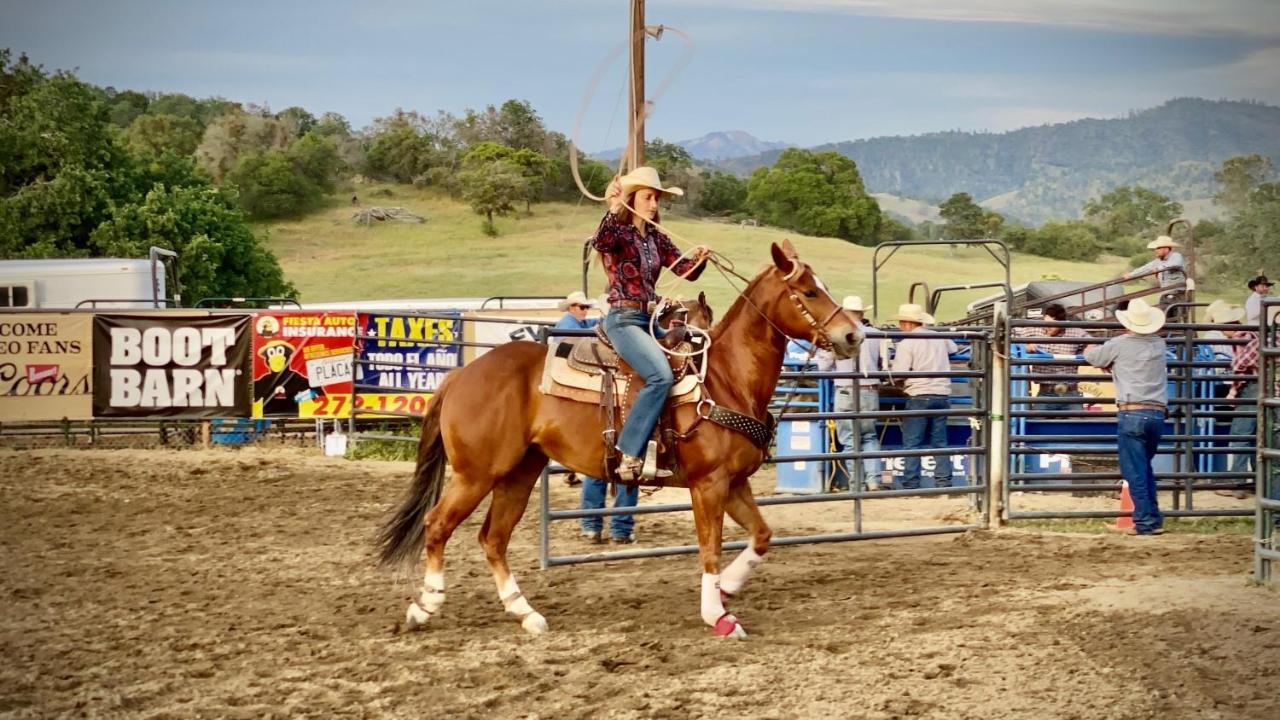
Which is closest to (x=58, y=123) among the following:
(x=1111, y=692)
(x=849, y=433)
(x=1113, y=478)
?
(x=849, y=433)

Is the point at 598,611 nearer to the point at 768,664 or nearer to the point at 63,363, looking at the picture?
the point at 768,664

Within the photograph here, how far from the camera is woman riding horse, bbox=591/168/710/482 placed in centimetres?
642

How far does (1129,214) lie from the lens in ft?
294

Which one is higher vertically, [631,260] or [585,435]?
[631,260]

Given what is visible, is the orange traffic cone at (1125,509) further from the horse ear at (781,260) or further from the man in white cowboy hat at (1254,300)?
the horse ear at (781,260)

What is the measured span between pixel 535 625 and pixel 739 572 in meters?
1.12

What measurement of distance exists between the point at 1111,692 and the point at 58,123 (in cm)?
3782

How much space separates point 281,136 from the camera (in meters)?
77.2

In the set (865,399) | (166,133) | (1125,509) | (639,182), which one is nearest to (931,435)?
(865,399)

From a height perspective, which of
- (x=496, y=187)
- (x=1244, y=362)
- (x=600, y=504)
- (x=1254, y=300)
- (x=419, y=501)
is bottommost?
(x=600, y=504)

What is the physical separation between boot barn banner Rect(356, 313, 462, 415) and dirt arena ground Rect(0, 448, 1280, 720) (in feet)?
17.2

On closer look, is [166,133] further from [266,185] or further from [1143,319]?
[1143,319]

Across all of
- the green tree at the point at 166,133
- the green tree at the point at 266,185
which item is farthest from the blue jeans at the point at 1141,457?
the green tree at the point at 166,133

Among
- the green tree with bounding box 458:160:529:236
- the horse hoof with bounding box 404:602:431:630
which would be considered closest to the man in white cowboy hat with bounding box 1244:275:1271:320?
the horse hoof with bounding box 404:602:431:630
